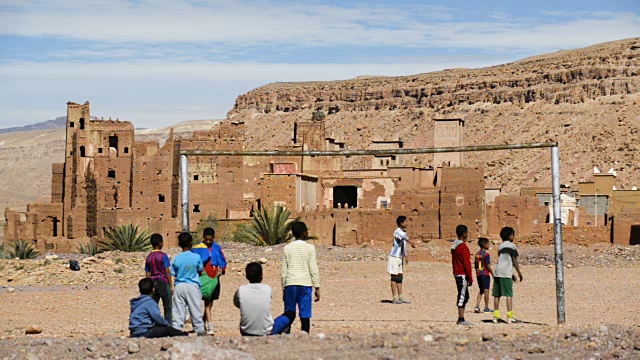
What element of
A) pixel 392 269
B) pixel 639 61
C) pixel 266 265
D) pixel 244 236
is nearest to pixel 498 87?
pixel 639 61

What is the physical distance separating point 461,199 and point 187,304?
81.0 feet

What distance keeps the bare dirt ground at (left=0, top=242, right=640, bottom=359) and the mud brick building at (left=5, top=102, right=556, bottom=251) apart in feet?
14.3

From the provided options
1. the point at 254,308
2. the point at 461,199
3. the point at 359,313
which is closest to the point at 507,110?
the point at 461,199

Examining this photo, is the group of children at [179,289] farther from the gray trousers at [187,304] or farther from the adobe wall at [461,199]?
the adobe wall at [461,199]

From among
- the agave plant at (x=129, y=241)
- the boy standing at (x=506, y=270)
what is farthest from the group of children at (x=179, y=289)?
the agave plant at (x=129, y=241)

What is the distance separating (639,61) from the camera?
97.3 m

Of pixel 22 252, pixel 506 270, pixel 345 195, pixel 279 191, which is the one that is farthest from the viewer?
pixel 345 195

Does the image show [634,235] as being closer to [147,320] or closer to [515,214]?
[515,214]

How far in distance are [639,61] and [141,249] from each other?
72.7 metres

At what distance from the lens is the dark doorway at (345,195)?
4778 centimetres

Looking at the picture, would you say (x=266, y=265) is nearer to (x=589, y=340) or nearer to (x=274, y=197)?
(x=589, y=340)

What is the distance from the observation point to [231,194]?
45.5m

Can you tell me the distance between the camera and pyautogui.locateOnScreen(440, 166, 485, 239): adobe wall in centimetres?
3697

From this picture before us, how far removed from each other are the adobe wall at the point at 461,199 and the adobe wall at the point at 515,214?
49.4 inches
